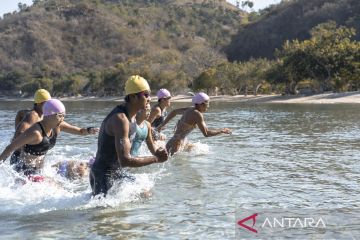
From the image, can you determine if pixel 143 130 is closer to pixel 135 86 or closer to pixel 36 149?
pixel 135 86

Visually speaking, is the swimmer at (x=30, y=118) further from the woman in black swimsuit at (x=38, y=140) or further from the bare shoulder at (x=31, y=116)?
the woman in black swimsuit at (x=38, y=140)

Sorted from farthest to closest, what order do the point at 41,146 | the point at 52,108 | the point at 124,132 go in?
the point at 41,146 < the point at 52,108 < the point at 124,132

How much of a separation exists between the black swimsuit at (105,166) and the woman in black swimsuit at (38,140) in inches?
42.6

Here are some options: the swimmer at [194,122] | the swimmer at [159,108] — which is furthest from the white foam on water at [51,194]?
the swimmer at [159,108]

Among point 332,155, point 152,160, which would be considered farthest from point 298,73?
point 152,160

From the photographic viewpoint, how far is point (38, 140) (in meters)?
7.91

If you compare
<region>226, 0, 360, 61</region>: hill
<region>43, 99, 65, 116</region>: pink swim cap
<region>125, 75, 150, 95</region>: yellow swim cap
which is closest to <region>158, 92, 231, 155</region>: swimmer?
<region>43, 99, 65, 116</region>: pink swim cap

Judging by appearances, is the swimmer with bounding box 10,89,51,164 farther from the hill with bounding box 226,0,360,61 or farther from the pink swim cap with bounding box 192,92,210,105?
the hill with bounding box 226,0,360,61

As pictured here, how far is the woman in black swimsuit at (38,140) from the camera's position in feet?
25.3

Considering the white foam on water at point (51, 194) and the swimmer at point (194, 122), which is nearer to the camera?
the white foam on water at point (51, 194)

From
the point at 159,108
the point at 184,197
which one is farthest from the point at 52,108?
the point at 159,108

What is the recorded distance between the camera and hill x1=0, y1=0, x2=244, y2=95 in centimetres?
15388

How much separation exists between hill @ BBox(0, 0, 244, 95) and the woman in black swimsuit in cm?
12386

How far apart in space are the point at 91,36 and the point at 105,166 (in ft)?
546
